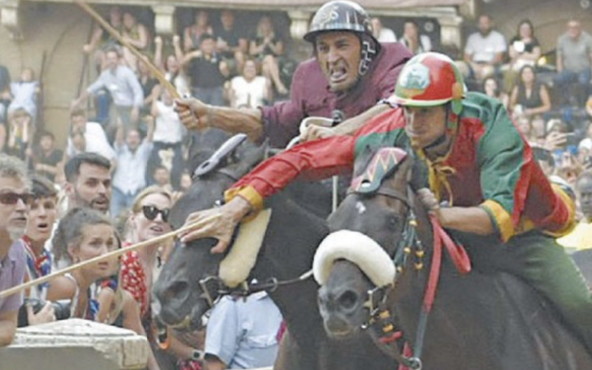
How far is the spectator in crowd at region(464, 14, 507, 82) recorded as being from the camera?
83.1ft

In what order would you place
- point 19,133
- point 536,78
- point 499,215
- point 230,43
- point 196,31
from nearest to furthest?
1. point 499,215
2. point 536,78
3. point 19,133
4. point 230,43
5. point 196,31

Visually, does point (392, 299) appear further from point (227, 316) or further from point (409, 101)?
point (227, 316)

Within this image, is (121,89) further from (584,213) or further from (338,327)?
(338,327)

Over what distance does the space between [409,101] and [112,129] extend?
16.5 metres

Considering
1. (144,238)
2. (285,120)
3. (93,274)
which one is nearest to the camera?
(285,120)

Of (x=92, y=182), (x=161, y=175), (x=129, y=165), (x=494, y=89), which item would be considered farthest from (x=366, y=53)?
(x=494, y=89)

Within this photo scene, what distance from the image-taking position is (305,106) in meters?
10.1

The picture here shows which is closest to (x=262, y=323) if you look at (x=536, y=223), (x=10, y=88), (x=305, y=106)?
(x=305, y=106)

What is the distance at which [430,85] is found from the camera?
28.1ft

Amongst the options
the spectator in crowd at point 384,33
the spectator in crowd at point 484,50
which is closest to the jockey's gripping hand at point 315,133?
the spectator in crowd at point 484,50

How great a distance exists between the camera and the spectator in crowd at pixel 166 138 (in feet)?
79.7

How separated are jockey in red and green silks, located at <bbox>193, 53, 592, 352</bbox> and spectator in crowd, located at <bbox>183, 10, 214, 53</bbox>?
17.5 m

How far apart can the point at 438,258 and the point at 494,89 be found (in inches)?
644

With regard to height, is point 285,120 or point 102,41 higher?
point 285,120
